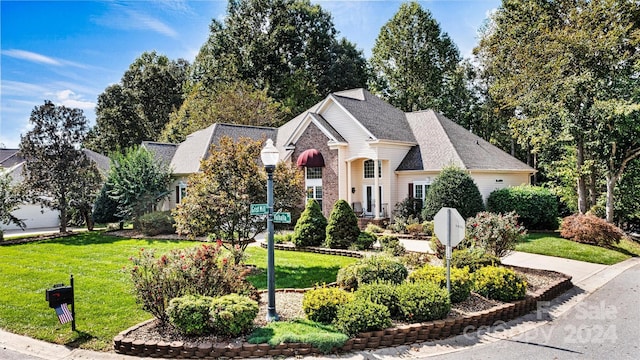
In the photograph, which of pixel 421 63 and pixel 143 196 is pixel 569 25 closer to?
pixel 421 63

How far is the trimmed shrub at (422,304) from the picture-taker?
26.7 feet

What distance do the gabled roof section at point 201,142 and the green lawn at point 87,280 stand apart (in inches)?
358

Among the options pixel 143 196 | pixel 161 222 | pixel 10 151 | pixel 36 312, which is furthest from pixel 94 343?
pixel 10 151

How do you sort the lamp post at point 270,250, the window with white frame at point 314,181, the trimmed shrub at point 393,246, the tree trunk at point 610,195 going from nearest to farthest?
1. the lamp post at point 270,250
2. the trimmed shrub at point 393,246
3. the tree trunk at point 610,195
4. the window with white frame at point 314,181

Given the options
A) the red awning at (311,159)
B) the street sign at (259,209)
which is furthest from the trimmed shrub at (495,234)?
the red awning at (311,159)

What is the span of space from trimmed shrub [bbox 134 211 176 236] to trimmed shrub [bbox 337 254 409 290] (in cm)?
1531

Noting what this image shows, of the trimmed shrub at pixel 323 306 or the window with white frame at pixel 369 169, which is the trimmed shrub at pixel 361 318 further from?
the window with white frame at pixel 369 169

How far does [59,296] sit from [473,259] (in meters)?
9.91

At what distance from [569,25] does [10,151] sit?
5690cm

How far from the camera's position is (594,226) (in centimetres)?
1750

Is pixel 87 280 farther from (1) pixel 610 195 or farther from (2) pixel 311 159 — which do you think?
(1) pixel 610 195

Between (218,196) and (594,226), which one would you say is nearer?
(218,196)

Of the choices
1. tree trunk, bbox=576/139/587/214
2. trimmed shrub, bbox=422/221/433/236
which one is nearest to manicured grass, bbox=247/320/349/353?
trimmed shrub, bbox=422/221/433/236

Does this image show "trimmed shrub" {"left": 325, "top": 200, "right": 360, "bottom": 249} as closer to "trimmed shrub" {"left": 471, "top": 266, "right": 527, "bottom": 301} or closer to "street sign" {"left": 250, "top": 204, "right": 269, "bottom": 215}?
"trimmed shrub" {"left": 471, "top": 266, "right": 527, "bottom": 301}
